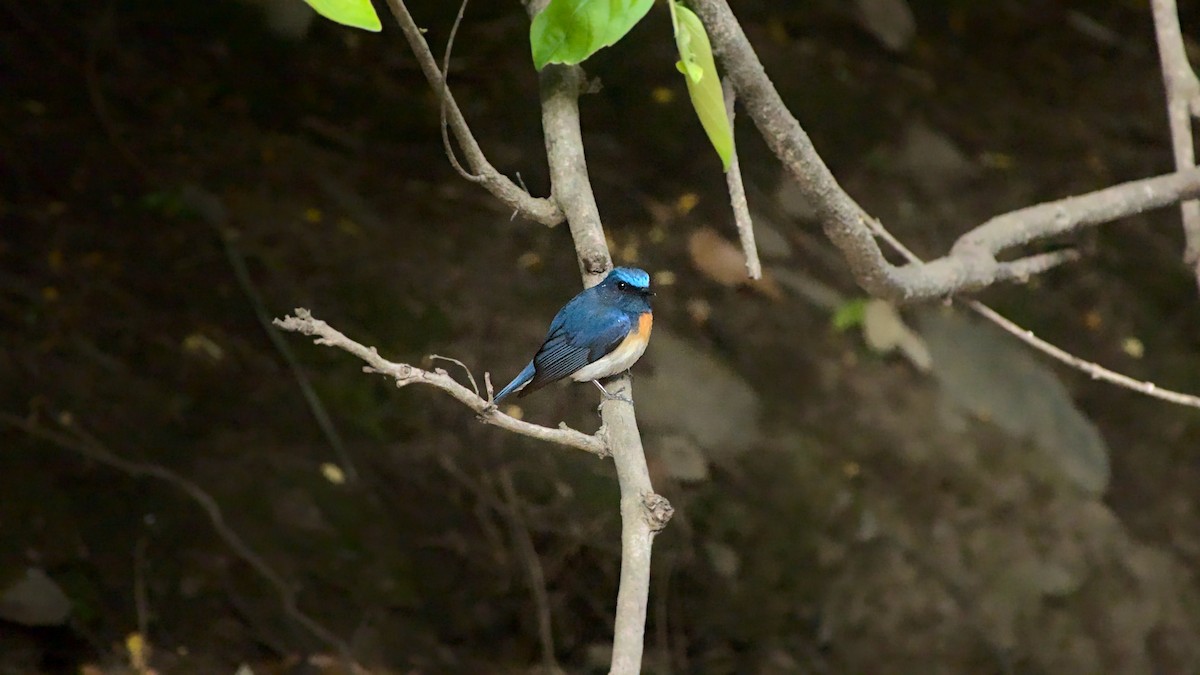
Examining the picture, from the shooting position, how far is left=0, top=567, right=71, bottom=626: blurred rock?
3.20 metres

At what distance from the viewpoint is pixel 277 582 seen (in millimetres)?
3471

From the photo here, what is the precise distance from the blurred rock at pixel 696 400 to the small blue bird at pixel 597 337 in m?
1.56

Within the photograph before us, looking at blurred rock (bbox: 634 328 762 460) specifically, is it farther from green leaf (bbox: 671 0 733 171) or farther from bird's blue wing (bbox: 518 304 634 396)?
green leaf (bbox: 671 0 733 171)

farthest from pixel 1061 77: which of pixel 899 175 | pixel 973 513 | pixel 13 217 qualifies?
pixel 13 217

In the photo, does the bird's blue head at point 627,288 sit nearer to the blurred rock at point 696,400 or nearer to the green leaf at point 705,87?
the green leaf at point 705,87

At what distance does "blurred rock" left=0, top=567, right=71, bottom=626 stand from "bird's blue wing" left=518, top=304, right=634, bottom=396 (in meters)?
1.81

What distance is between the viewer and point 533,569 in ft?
12.1

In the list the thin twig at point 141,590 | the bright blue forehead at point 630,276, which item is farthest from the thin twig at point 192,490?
the bright blue forehead at point 630,276

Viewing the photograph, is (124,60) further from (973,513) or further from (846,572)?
(973,513)

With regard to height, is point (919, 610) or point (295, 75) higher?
point (295, 75)

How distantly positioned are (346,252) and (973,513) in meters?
2.75

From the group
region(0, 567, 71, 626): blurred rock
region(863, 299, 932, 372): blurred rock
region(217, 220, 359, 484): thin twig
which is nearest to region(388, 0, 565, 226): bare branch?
region(217, 220, 359, 484): thin twig

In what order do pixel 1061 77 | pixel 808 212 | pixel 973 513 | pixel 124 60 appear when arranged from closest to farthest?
pixel 973 513 < pixel 124 60 < pixel 808 212 < pixel 1061 77

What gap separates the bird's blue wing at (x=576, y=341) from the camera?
2371 mm
